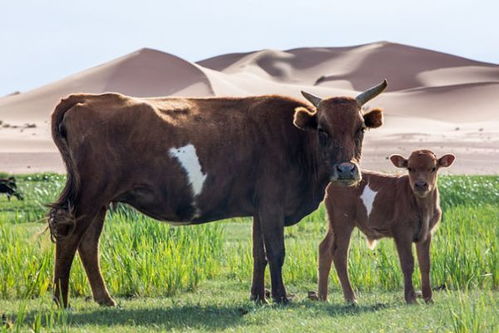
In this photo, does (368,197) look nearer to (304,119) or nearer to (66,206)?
(304,119)

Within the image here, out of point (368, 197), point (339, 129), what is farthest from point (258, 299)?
point (339, 129)

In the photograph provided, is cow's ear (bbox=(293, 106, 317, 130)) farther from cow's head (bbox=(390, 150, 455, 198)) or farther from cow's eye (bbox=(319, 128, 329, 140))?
cow's head (bbox=(390, 150, 455, 198))

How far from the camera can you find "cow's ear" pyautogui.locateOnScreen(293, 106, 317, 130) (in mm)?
9352

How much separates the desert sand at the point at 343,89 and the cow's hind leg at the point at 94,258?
93.4ft

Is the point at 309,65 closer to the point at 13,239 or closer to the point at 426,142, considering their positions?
the point at 426,142

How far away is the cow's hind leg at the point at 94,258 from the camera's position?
377 inches

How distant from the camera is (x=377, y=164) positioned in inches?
1678

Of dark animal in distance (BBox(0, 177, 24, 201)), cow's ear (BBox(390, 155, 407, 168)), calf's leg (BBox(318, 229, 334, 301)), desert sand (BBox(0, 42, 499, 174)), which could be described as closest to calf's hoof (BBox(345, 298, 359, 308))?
calf's leg (BBox(318, 229, 334, 301))

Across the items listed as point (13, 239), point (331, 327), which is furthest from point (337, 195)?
point (13, 239)

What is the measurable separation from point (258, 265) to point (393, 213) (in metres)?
1.57

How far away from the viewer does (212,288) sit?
1109 cm

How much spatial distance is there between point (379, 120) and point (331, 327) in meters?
2.64

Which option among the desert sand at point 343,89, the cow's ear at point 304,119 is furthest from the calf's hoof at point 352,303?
the desert sand at point 343,89

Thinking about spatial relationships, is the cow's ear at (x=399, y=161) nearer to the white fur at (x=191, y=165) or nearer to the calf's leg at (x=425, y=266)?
the calf's leg at (x=425, y=266)
